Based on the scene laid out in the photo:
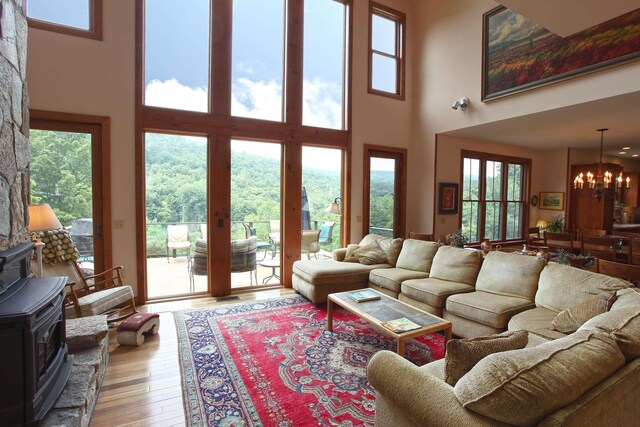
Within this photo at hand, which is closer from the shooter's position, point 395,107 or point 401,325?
point 401,325

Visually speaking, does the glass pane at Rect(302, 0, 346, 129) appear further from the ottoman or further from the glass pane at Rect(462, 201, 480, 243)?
the ottoman

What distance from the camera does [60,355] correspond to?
205cm

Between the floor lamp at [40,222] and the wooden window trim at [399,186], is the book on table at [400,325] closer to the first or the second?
the floor lamp at [40,222]

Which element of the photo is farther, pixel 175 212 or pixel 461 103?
pixel 461 103

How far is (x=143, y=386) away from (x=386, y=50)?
614 centimetres

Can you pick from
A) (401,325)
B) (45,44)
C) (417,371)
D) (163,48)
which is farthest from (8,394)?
(163,48)

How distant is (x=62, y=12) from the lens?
3664 mm

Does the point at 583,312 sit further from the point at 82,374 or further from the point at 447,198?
the point at 447,198

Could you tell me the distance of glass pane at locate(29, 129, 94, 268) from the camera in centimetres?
361

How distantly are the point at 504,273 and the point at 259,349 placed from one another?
98.7 inches

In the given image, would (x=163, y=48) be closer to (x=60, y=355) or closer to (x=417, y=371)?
(x=60, y=355)

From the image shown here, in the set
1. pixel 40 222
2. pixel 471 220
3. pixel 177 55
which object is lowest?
pixel 471 220

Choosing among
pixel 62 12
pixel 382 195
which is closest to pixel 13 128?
pixel 62 12

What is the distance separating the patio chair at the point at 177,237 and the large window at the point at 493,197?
4.84m
